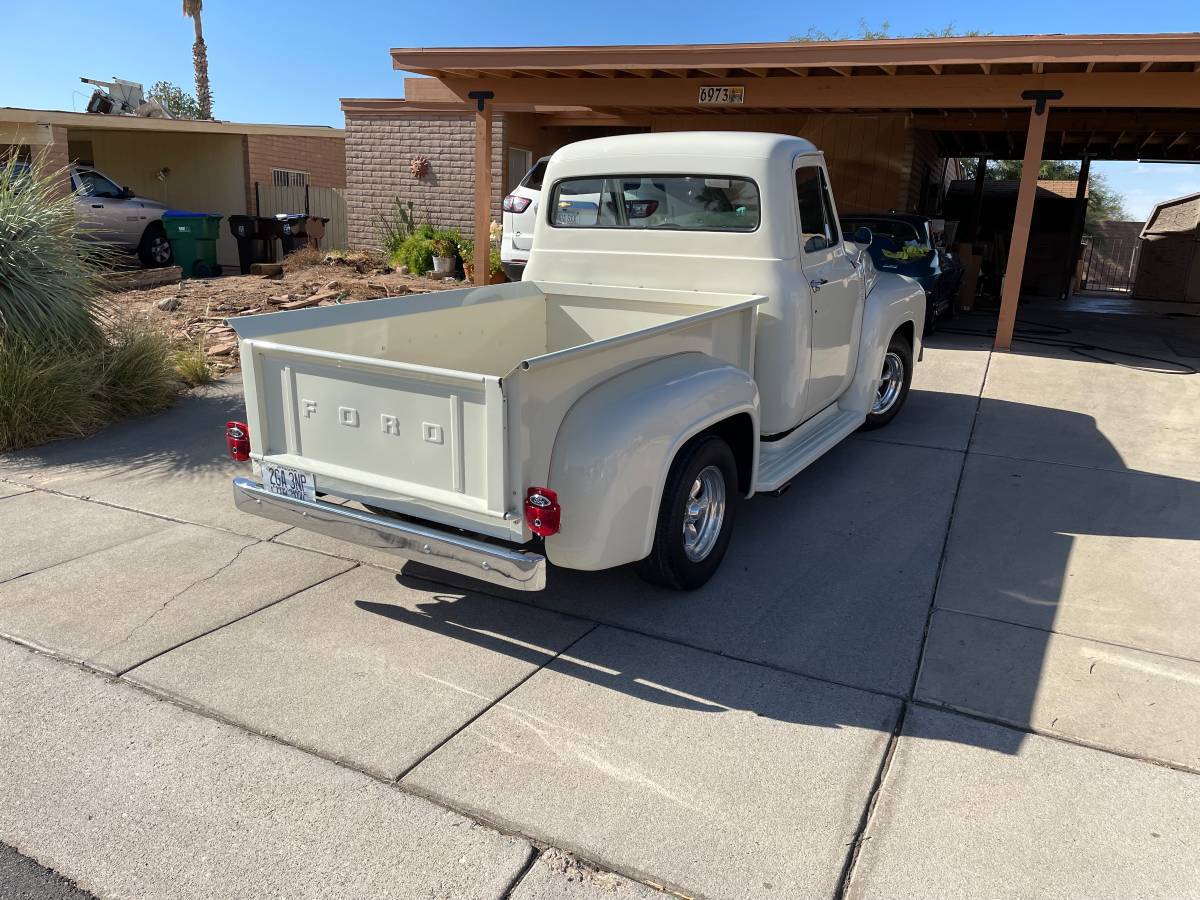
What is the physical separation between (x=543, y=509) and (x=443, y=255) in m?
13.4

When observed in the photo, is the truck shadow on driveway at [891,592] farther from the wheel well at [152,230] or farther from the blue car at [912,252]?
the wheel well at [152,230]

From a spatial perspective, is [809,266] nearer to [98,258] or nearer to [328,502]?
[328,502]

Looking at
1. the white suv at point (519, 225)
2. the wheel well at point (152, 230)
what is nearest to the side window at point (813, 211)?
the white suv at point (519, 225)

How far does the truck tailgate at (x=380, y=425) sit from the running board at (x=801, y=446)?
183 cm

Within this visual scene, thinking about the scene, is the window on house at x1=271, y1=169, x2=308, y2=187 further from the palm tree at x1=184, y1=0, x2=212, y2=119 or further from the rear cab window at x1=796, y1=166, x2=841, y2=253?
the rear cab window at x1=796, y1=166, x2=841, y2=253

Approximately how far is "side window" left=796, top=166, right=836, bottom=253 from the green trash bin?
47.2ft

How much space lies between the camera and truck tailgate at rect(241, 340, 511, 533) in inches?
135

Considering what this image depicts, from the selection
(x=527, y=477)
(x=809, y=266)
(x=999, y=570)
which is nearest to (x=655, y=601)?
(x=527, y=477)

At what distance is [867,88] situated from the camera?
35.9 feet

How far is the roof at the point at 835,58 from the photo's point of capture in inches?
356

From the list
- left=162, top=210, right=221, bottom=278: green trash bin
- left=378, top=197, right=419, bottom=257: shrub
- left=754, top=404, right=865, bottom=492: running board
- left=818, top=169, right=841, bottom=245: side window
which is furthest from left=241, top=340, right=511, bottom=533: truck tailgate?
left=162, top=210, right=221, bottom=278: green trash bin

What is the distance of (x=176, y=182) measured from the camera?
71.5 feet

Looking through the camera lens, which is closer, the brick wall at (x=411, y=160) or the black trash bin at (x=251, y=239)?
the brick wall at (x=411, y=160)

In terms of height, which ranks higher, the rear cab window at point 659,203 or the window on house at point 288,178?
the window on house at point 288,178
